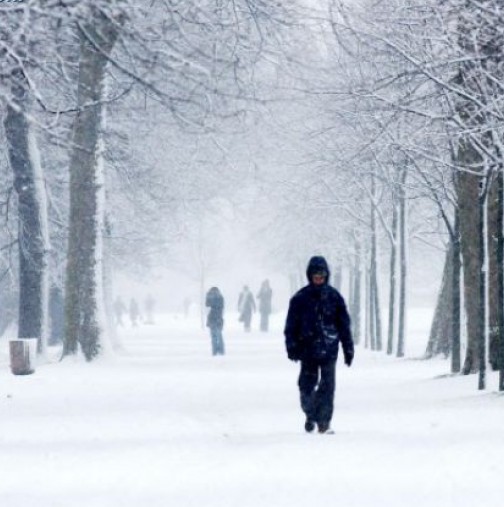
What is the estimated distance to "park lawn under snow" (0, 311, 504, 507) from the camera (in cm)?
873

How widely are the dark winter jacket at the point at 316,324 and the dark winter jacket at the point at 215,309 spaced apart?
17.6 meters

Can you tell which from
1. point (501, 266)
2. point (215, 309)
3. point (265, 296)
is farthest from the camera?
point (265, 296)

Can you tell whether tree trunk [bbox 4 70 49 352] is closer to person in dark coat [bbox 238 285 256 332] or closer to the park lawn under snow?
the park lawn under snow

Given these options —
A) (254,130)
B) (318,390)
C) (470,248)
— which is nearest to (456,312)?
(470,248)

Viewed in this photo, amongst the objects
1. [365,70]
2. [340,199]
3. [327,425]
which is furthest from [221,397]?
[340,199]

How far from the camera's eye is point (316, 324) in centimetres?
1234

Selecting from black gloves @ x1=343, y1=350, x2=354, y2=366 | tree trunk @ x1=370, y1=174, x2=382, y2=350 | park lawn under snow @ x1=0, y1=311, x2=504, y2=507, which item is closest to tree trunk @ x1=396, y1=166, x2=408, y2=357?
tree trunk @ x1=370, y1=174, x2=382, y2=350

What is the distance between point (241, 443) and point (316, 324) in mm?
1389

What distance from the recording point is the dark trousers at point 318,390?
12.3m

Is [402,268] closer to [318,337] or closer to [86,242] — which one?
[86,242]

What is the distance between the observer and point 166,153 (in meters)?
34.7

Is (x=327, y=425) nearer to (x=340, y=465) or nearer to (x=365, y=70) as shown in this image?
(x=340, y=465)

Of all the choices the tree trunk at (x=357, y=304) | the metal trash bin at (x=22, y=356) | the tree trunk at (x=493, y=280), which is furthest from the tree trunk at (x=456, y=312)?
the tree trunk at (x=357, y=304)

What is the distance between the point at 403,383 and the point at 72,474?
35.1 feet
